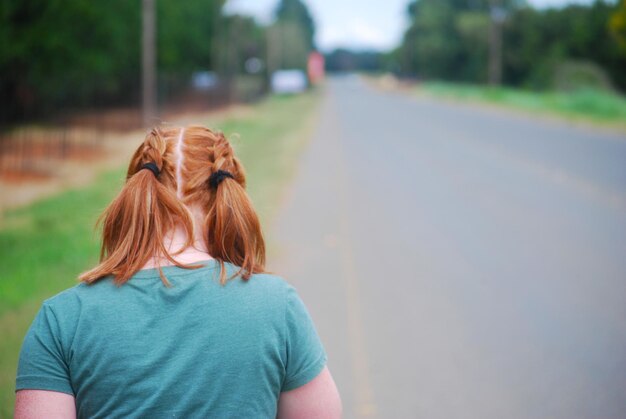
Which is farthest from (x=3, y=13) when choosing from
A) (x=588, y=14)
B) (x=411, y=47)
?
(x=411, y=47)

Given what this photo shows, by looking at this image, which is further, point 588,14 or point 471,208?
point 588,14

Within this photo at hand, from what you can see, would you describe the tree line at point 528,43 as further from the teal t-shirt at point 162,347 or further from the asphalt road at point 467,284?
the teal t-shirt at point 162,347

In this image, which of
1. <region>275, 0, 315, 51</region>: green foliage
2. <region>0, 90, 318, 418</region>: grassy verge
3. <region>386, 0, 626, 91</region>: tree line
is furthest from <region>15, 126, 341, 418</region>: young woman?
<region>275, 0, 315, 51</region>: green foliage

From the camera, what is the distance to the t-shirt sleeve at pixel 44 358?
5.37 feet

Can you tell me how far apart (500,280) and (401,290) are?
0.96 meters

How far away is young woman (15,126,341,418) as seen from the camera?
163cm

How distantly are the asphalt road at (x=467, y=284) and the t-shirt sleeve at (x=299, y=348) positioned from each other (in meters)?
2.68

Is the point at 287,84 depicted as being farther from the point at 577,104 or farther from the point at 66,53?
the point at 66,53

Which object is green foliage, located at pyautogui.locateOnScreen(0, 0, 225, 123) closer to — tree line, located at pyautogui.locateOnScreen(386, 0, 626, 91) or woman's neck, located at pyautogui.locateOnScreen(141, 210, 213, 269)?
woman's neck, located at pyautogui.locateOnScreen(141, 210, 213, 269)

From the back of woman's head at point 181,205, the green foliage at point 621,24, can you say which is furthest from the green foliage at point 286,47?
the back of woman's head at point 181,205

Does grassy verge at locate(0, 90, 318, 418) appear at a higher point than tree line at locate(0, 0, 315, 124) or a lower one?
lower

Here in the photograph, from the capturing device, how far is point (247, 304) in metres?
1.68

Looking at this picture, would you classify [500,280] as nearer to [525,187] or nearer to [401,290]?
[401,290]

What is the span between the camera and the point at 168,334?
5.35 ft
